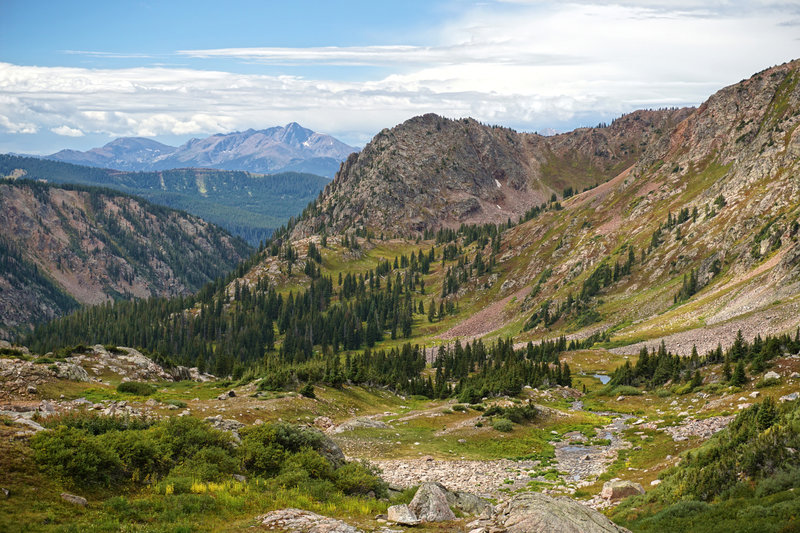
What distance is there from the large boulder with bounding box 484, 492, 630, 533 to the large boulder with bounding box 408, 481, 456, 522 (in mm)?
3064

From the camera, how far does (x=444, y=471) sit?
132 feet

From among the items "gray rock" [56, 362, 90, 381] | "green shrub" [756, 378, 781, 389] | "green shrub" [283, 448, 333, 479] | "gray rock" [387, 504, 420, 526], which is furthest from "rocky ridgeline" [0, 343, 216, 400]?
"green shrub" [756, 378, 781, 389]

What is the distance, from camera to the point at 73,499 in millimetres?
19500

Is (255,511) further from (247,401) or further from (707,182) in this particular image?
(707,182)

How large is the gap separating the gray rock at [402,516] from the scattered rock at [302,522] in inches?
101

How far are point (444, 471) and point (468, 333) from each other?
147 metres

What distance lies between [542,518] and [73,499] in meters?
17.1

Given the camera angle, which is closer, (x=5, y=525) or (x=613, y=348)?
(x=5, y=525)

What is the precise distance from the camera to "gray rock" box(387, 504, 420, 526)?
22250mm

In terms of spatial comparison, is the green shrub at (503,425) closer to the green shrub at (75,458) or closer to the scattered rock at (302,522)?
the scattered rock at (302,522)

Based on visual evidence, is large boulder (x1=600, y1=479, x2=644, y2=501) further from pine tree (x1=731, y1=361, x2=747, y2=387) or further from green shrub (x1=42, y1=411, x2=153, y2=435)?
pine tree (x1=731, y1=361, x2=747, y2=387)

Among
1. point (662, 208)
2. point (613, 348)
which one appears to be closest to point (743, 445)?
point (613, 348)

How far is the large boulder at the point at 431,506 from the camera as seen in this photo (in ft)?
75.7

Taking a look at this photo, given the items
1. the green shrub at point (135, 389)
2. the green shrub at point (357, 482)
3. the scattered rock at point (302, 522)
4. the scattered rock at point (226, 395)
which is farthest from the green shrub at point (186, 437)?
the scattered rock at point (226, 395)
